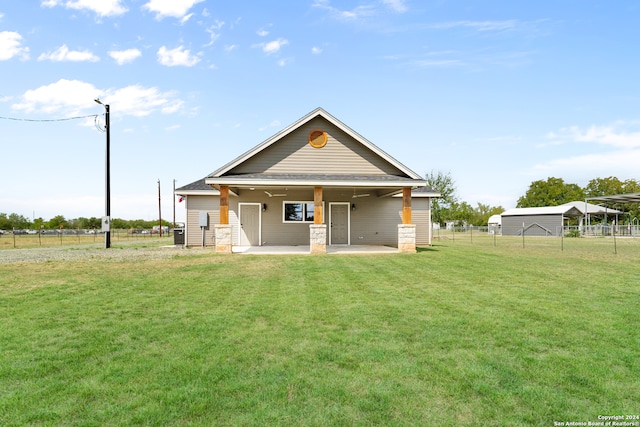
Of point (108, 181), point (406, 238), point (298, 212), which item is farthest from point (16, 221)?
point (406, 238)

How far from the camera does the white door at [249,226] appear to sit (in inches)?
784

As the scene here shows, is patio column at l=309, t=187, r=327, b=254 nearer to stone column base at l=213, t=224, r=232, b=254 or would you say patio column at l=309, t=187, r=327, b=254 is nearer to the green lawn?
stone column base at l=213, t=224, r=232, b=254

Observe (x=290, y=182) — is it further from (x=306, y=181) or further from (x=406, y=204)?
(x=406, y=204)

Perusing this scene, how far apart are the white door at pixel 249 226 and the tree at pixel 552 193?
2697 inches

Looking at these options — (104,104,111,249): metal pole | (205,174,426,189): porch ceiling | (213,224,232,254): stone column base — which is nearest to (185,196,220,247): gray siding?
(104,104,111,249): metal pole

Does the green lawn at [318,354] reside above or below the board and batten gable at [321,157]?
below

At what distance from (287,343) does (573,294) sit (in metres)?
6.07

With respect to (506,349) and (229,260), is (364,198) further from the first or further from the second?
(506,349)

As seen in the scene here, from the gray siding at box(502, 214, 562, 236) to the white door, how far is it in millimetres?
35576

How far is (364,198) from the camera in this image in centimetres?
2061

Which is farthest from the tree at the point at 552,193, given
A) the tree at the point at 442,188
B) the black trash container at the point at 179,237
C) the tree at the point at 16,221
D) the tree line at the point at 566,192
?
the tree at the point at 16,221

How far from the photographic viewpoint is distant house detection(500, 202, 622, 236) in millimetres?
45244

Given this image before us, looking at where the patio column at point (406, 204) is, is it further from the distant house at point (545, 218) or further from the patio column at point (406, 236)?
the distant house at point (545, 218)

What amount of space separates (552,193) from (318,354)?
8007cm
